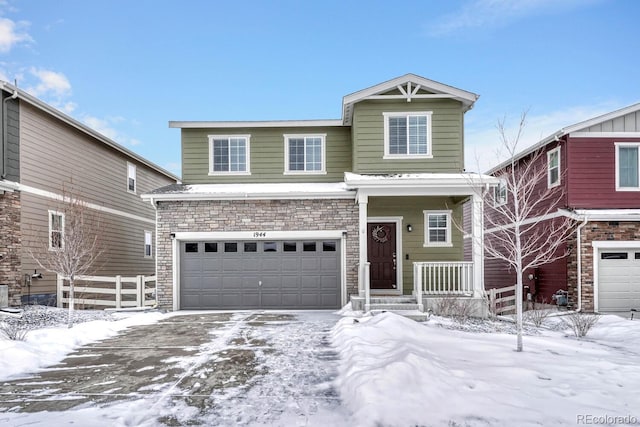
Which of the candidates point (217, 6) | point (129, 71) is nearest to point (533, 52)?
point (217, 6)

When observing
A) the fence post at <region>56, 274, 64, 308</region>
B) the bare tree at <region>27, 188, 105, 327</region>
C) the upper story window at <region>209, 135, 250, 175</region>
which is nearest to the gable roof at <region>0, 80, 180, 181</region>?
the bare tree at <region>27, 188, 105, 327</region>

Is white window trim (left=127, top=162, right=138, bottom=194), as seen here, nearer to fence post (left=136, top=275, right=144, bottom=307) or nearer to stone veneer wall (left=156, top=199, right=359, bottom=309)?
stone veneer wall (left=156, top=199, right=359, bottom=309)

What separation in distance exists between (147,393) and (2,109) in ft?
35.7

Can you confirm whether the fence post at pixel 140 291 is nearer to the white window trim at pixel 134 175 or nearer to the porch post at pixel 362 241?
the white window trim at pixel 134 175

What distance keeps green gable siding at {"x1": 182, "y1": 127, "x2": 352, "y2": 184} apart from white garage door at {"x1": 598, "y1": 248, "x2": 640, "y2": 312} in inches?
335

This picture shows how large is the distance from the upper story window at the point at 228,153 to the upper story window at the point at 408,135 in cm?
485

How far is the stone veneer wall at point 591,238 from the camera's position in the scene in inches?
493

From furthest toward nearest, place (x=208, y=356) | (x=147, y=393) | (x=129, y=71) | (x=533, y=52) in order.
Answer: (x=129, y=71), (x=533, y=52), (x=208, y=356), (x=147, y=393)

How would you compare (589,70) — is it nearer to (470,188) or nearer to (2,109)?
(470,188)

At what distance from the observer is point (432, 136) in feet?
43.1

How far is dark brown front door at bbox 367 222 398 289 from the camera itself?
534 inches

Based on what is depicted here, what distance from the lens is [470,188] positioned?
1141cm

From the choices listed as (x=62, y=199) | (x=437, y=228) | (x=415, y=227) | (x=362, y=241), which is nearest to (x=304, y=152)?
(x=362, y=241)

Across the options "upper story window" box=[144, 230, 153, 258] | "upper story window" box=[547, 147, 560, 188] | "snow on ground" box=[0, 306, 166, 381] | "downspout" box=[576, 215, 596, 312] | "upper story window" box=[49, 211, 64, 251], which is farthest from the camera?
"upper story window" box=[144, 230, 153, 258]
